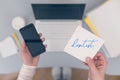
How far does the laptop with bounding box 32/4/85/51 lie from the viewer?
33.8 inches

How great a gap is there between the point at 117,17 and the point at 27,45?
1.08 ft

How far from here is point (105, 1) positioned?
2.83ft

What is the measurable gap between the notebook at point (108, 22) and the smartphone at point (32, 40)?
0.62ft

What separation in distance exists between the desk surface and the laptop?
0.03 m

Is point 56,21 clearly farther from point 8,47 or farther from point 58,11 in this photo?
point 8,47

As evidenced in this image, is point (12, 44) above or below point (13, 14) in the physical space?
below

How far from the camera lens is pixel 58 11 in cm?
86

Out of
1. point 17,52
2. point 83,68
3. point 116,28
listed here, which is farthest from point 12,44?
point 116,28

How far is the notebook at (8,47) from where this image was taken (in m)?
0.93

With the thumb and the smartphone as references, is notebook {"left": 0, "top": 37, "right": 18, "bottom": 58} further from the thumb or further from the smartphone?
the thumb

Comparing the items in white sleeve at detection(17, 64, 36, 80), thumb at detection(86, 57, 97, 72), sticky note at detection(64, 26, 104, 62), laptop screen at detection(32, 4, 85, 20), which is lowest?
white sleeve at detection(17, 64, 36, 80)

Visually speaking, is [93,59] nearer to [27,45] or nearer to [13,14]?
[27,45]

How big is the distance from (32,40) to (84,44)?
7.6 inches

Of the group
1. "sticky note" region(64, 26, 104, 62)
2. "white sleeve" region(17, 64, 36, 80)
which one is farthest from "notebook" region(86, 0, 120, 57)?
"white sleeve" region(17, 64, 36, 80)
